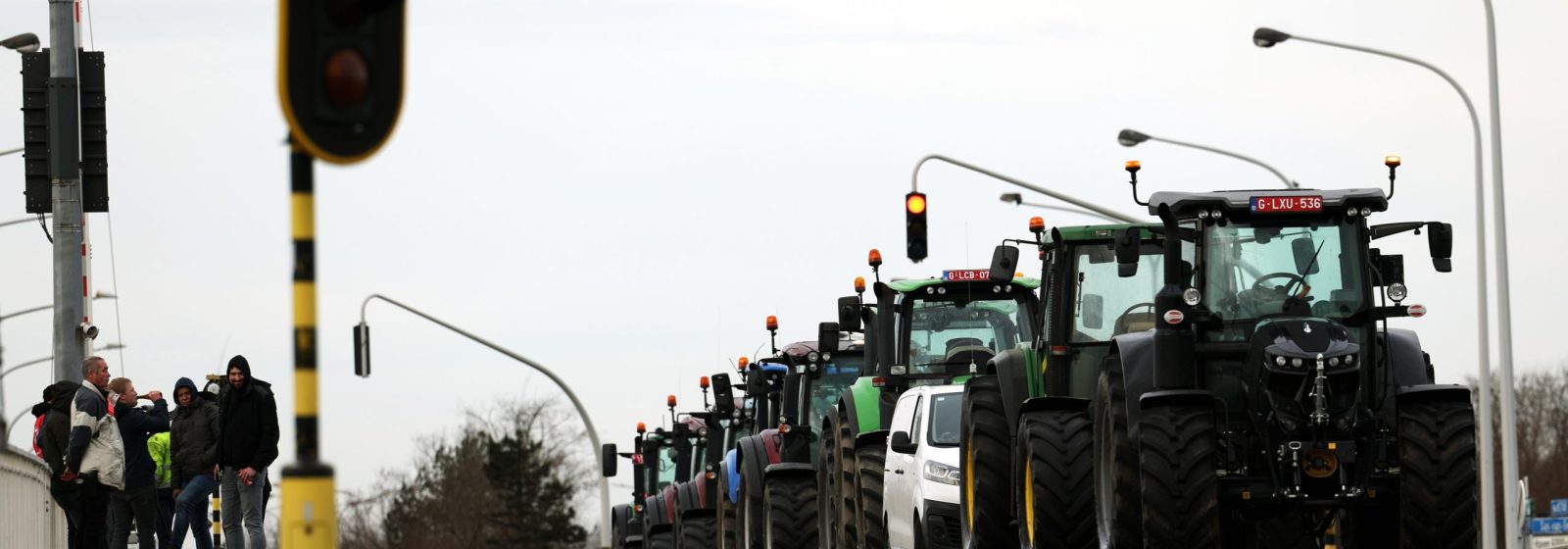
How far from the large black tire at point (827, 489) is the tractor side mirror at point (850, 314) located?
0.84 m

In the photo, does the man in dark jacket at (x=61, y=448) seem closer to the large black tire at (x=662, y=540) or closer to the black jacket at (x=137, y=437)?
the black jacket at (x=137, y=437)

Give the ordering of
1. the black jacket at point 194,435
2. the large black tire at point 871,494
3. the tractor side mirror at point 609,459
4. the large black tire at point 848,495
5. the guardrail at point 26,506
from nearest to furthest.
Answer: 1. the guardrail at point 26,506
2. the large black tire at point 871,494
3. the black jacket at point 194,435
4. the large black tire at point 848,495
5. the tractor side mirror at point 609,459

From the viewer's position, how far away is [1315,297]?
1377 cm

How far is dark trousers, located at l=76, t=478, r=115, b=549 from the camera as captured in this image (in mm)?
18062

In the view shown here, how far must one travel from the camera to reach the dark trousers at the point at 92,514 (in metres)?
18.1

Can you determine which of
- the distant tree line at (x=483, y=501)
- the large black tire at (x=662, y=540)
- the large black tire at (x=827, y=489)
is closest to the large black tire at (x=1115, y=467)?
the large black tire at (x=827, y=489)

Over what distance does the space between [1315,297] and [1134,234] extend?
1.08 metres

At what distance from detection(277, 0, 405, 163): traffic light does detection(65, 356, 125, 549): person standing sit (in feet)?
35.6

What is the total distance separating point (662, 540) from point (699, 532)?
3550 millimetres

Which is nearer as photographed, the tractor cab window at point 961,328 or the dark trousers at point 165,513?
the dark trousers at point 165,513

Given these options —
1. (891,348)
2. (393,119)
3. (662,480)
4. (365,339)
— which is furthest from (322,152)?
(365,339)

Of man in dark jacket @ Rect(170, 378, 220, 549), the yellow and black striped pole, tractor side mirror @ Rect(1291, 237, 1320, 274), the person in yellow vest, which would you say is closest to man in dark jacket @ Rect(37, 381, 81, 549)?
man in dark jacket @ Rect(170, 378, 220, 549)

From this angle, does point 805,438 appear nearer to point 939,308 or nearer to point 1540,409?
point 939,308

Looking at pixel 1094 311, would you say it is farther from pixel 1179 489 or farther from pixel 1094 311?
pixel 1179 489
